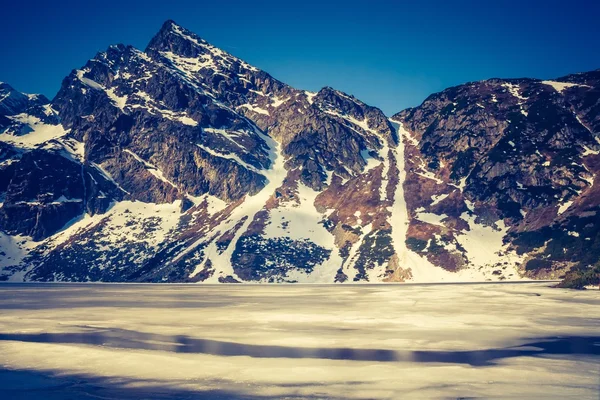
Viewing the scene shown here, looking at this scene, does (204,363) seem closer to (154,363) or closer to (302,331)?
(154,363)

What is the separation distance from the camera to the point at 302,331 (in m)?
51.9

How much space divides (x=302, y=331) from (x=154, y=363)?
18.7m

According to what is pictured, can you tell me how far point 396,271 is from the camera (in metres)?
177

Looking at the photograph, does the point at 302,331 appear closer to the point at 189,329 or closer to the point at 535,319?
the point at 189,329

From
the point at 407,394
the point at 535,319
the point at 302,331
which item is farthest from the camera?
the point at 535,319

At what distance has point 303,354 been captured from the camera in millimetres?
39812

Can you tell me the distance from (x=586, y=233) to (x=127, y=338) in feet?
510

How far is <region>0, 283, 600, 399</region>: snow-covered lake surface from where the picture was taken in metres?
29.2

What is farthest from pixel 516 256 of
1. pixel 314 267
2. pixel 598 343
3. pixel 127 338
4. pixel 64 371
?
pixel 64 371

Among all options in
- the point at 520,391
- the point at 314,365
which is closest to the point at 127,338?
the point at 314,365

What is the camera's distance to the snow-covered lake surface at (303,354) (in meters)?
29.2

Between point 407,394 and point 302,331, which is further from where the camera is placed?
point 302,331

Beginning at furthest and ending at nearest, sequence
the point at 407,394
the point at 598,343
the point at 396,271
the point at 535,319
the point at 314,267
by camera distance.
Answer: the point at 314,267
the point at 396,271
the point at 535,319
the point at 598,343
the point at 407,394

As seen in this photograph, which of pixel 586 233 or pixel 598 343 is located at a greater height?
pixel 586 233
